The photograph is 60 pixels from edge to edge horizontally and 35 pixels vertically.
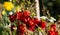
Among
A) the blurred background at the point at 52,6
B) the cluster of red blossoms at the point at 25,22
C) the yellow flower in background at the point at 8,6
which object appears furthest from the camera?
the blurred background at the point at 52,6

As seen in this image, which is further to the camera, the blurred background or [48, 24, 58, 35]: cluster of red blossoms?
the blurred background

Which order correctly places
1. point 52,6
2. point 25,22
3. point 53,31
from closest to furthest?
1. point 25,22
2. point 53,31
3. point 52,6

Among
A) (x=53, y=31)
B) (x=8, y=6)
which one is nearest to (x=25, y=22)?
(x=53, y=31)

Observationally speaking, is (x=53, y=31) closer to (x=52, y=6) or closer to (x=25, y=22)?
(x=25, y=22)

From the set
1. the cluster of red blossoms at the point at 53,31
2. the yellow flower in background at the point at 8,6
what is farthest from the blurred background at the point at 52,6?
the cluster of red blossoms at the point at 53,31

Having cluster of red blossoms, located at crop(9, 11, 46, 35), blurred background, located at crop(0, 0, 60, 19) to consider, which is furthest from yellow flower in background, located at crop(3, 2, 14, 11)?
blurred background, located at crop(0, 0, 60, 19)

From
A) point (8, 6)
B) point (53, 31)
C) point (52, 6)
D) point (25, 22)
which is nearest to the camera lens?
point (25, 22)

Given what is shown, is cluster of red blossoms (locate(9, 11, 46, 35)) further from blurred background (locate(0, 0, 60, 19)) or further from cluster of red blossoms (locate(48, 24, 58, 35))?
blurred background (locate(0, 0, 60, 19))

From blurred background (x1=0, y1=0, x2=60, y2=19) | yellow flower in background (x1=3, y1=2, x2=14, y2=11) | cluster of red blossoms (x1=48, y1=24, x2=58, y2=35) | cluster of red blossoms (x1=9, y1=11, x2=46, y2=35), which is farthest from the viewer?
blurred background (x1=0, y1=0, x2=60, y2=19)

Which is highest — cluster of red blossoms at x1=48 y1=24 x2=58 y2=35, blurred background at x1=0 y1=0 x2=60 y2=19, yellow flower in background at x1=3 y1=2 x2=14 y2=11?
yellow flower in background at x1=3 y1=2 x2=14 y2=11

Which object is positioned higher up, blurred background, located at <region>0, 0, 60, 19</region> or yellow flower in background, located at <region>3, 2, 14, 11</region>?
yellow flower in background, located at <region>3, 2, 14, 11</region>

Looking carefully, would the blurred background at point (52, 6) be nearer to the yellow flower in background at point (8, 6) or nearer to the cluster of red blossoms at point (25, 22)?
the yellow flower in background at point (8, 6)

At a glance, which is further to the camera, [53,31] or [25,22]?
[53,31]

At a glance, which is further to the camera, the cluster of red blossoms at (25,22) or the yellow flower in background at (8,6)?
the yellow flower in background at (8,6)
